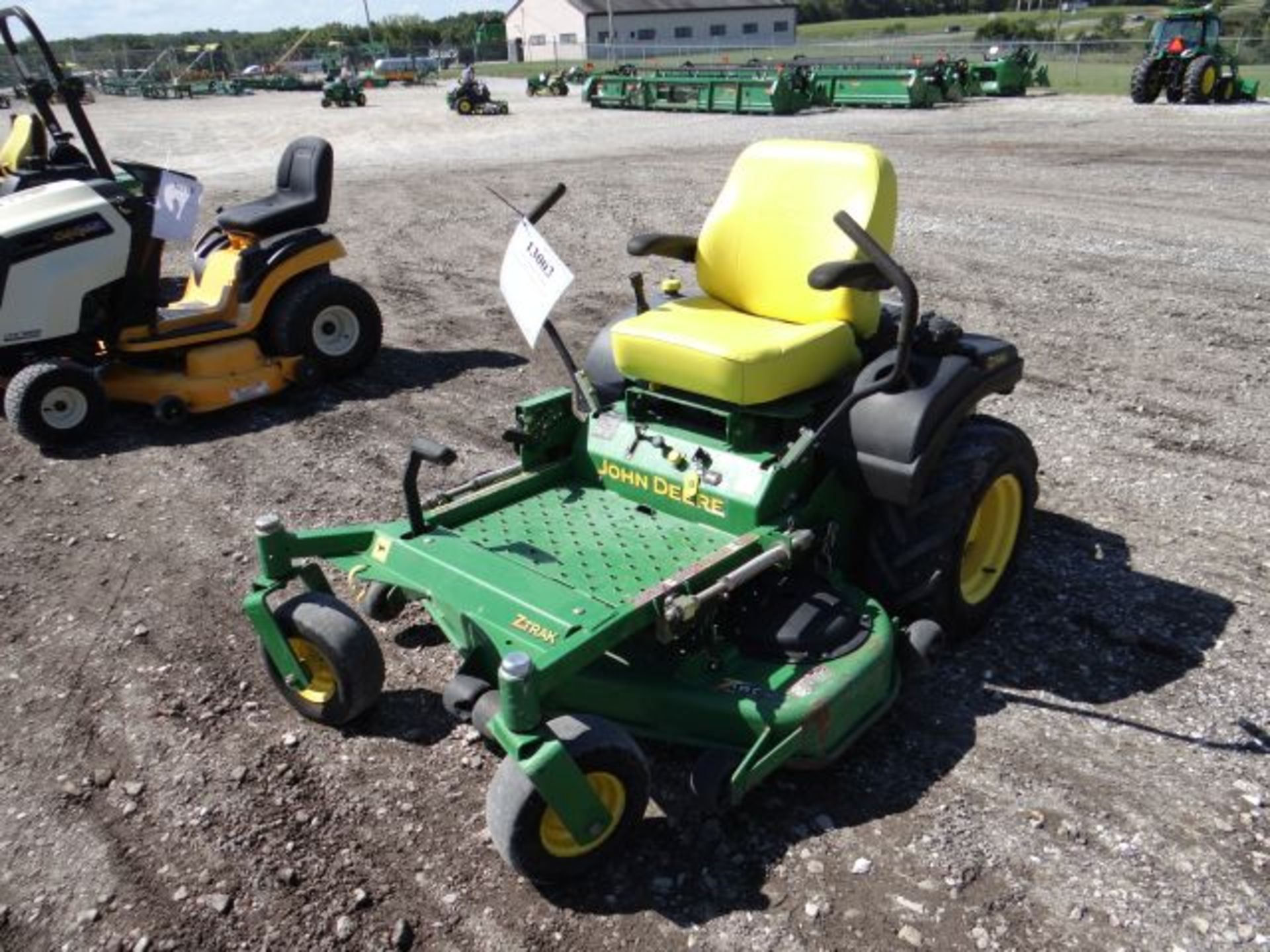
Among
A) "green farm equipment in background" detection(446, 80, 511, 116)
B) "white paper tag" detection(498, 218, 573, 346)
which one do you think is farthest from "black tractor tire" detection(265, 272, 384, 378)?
"green farm equipment in background" detection(446, 80, 511, 116)

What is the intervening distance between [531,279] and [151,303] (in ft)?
11.0

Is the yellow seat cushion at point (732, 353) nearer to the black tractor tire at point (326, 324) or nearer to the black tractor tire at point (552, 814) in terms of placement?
the black tractor tire at point (552, 814)

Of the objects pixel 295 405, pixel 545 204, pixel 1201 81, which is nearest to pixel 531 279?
pixel 545 204

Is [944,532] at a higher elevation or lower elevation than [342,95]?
higher

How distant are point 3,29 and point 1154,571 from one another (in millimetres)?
7049

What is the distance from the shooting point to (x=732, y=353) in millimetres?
3250

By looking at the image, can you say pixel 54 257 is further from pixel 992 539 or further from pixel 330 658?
pixel 992 539

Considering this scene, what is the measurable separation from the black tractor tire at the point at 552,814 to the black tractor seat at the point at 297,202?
4628 mm

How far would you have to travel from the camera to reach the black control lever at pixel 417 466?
3064 millimetres

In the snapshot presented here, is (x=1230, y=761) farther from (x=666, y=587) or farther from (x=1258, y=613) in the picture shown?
(x=666, y=587)

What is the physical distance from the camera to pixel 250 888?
8.70ft

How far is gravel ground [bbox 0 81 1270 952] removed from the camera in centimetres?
255

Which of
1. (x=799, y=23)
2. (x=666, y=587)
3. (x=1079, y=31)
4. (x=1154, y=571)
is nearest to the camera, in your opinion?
(x=666, y=587)

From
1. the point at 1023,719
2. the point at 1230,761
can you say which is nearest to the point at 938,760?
the point at 1023,719
